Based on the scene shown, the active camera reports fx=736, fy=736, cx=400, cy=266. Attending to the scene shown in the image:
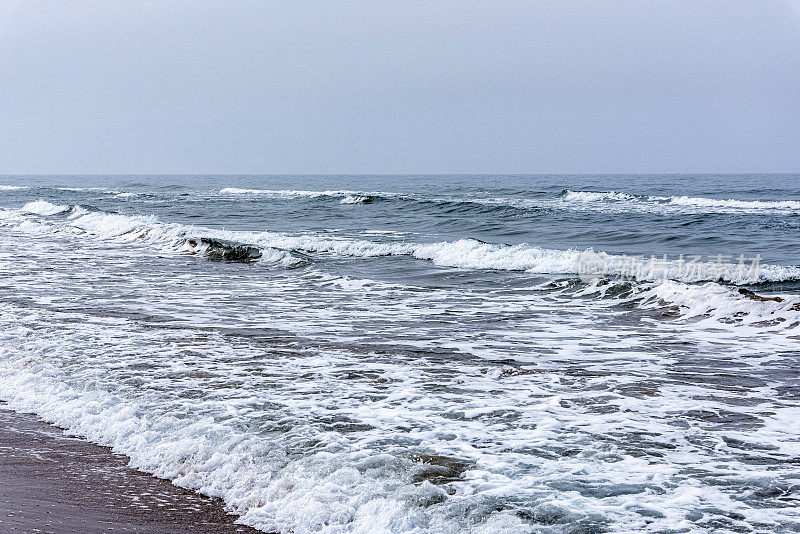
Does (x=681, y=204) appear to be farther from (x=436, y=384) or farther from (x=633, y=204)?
(x=436, y=384)

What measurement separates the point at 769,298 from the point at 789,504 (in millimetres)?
7252

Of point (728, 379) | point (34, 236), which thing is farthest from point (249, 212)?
point (728, 379)

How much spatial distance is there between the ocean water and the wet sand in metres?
0.15

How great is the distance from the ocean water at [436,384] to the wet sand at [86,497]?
153 mm

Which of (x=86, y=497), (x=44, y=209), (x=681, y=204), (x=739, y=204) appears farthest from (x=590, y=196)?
(x=86, y=497)

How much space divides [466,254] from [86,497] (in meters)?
13.6

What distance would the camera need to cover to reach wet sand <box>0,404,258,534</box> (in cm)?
391

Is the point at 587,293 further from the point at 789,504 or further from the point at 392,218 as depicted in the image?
the point at 392,218

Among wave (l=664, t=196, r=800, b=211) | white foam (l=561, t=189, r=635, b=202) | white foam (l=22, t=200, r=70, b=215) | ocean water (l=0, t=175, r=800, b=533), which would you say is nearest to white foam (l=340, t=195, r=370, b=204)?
white foam (l=561, t=189, r=635, b=202)

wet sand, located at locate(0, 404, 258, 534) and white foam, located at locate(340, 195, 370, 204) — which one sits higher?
white foam, located at locate(340, 195, 370, 204)

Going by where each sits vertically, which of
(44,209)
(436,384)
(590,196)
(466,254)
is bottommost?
(436,384)

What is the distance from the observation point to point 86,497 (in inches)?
168

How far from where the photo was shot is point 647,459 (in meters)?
4.69

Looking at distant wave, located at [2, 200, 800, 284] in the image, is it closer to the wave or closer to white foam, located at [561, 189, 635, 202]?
the wave
